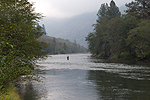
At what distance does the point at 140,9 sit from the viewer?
89312mm

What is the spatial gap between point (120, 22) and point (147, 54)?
882 inches

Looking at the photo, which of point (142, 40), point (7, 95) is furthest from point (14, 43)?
point (142, 40)

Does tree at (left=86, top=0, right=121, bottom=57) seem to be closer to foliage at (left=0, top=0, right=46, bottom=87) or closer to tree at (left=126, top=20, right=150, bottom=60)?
tree at (left=126, top=20, right=150, bottom=60)

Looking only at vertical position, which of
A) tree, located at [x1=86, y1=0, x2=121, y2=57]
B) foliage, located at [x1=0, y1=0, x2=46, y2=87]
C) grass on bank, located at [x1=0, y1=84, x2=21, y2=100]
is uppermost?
tree, located at [x1=86, y1=0, x2=121, y2=57]

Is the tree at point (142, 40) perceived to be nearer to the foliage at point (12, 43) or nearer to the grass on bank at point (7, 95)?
the foliage at point (12, 43)

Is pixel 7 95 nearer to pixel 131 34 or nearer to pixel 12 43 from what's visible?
pixel 12 43

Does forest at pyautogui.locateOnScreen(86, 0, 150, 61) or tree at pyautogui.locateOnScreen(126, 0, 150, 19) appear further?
tree at pyautogui.locateOnScreen(126, 0, 150, 19)

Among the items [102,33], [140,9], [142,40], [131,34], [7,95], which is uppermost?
[140,9]

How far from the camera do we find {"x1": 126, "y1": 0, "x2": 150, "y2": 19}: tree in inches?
3375

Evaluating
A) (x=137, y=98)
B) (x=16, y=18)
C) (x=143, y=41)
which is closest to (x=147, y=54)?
(x=143, y=41)

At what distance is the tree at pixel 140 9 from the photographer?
85.7m

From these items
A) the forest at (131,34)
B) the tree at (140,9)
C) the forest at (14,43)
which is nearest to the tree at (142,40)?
the forest at (131,34)

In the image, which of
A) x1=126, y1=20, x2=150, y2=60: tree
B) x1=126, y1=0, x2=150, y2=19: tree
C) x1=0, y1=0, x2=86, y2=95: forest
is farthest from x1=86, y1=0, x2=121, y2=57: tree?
x1=0, y1=0, x2=86, y2=95: forest

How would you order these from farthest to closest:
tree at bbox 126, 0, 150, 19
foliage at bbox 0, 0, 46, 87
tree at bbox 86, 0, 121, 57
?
tree at bbox 86, 0, 121, 57
tree at bbox 126, 0, 150, 19
foliage at bbox 0, 0, 46, 87
